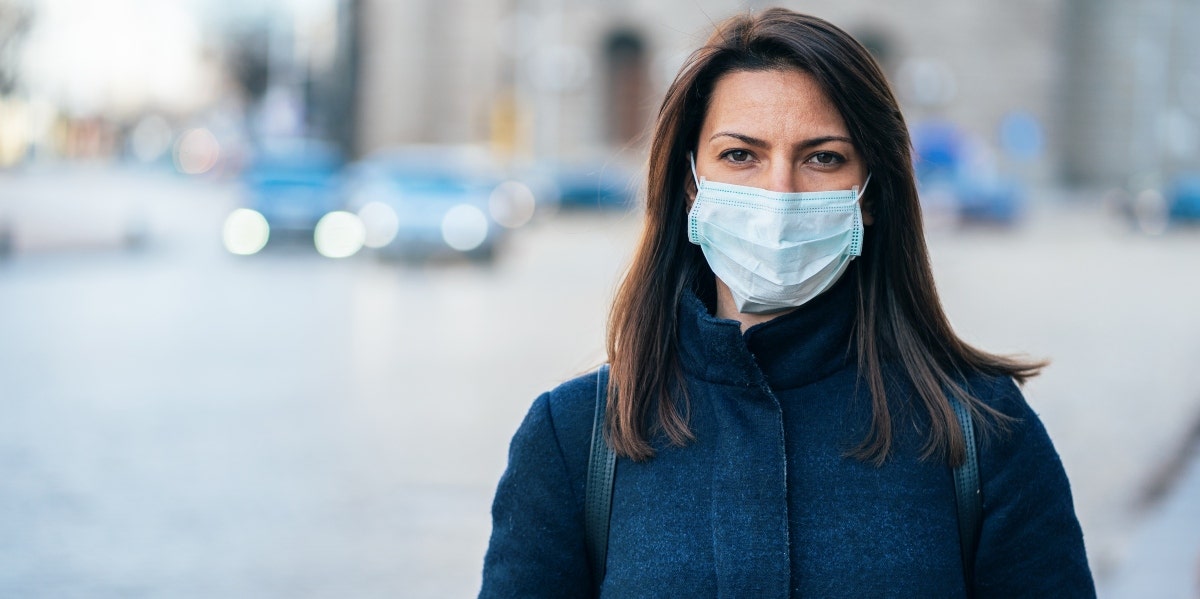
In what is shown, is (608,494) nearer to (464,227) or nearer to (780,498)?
(780,498)

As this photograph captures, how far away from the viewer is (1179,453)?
29.3 feet

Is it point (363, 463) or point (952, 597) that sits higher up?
point (952, 597)

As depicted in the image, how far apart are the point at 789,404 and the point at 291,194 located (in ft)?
81.4

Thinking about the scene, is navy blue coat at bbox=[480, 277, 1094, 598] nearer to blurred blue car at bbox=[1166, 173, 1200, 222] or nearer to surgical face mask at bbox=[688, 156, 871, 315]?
Answer: surgical face mask at bbox=[688, 156, 871, 315]

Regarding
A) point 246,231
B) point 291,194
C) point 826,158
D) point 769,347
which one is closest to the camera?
point 769,347

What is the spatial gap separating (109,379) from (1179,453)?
310 inches

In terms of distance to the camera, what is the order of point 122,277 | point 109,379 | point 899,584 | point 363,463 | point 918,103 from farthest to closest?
point 918,103, point 122,277, point 109,379, point 363,463, point 899,584

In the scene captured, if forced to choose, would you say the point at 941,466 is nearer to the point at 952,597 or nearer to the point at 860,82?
the point at 952,597

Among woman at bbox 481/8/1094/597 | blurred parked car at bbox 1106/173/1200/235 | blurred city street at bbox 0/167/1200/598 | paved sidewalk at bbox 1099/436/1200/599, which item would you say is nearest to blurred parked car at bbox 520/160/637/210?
blurred parked car at bbox 1106/173/1200/235

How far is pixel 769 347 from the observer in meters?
2.27

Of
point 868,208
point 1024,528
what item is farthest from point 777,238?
point 1024,528

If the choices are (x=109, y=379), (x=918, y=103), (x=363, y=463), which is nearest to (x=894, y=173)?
(x=363, y=463)

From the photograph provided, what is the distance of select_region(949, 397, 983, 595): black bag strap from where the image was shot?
2168 mm

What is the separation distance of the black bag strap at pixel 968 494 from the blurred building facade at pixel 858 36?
144 ft
